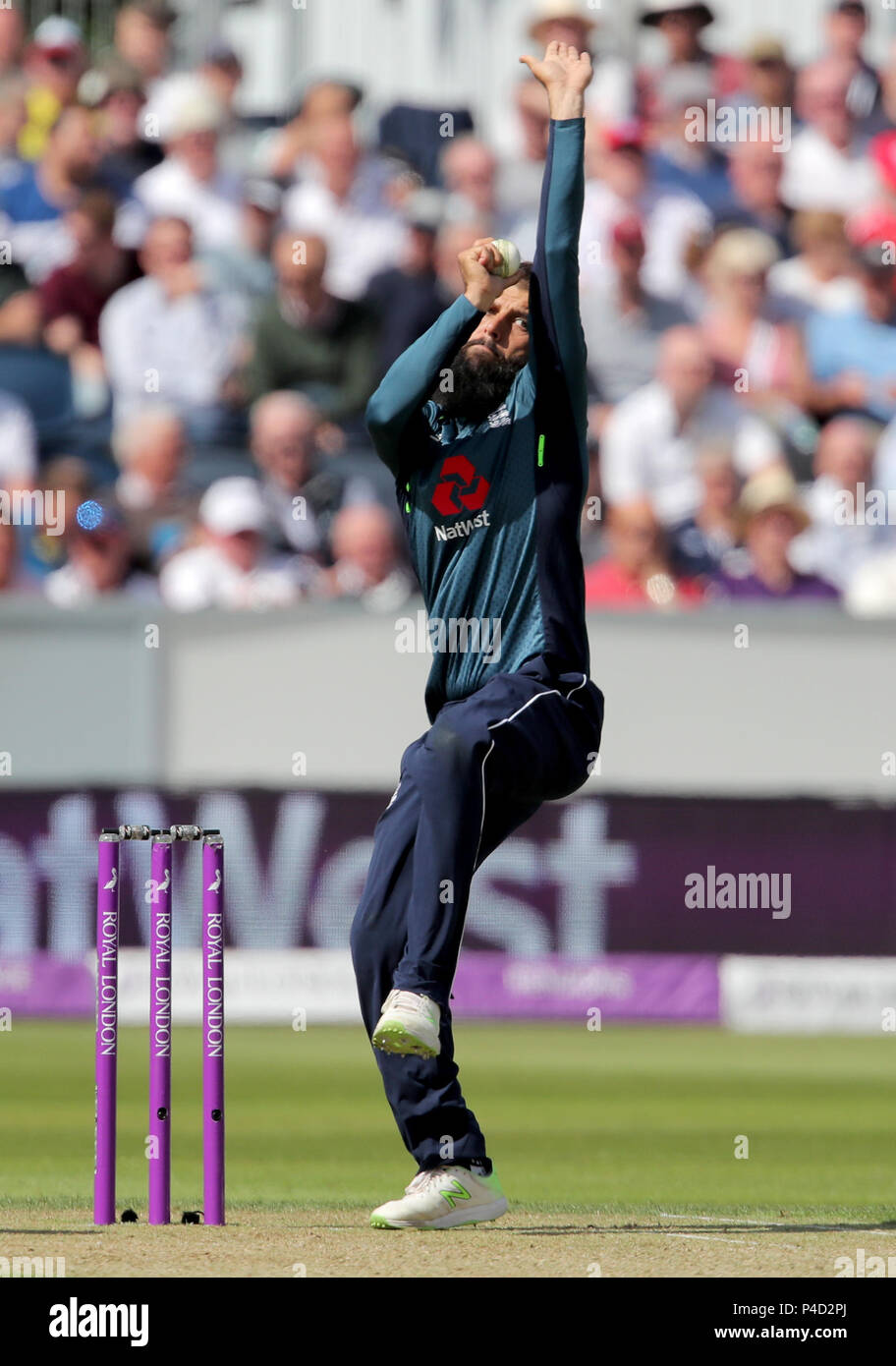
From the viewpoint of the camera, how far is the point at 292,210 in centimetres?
1709

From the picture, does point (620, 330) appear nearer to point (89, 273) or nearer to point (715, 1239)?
point (89, 273)

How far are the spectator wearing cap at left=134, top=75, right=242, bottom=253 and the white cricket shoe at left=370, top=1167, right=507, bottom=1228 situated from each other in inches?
465

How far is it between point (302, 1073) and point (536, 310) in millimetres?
6252

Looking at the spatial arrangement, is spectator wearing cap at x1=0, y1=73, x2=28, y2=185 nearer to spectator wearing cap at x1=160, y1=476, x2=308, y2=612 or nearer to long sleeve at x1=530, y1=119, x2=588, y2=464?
spectator wearing cap at x1=160, y1=476, x2=308, y2=612

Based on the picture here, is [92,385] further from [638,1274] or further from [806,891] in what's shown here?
[638,1274]

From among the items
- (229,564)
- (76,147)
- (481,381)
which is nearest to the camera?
(481,381)

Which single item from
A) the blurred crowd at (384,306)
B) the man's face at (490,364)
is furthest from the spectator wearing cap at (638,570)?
the man's face at (490,364)

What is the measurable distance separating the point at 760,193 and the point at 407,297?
348 cm

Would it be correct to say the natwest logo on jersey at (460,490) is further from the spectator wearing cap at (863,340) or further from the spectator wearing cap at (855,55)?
the spectator wearing cap at (855,55)

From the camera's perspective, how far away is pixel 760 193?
17797 millimetres

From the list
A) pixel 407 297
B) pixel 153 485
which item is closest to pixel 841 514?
pixel 407 297

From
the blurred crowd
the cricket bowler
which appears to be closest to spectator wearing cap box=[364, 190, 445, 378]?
the blurred crowd

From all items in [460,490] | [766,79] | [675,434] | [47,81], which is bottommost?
[460,490]

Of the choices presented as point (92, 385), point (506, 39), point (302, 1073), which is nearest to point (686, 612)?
point (302, 1073)
